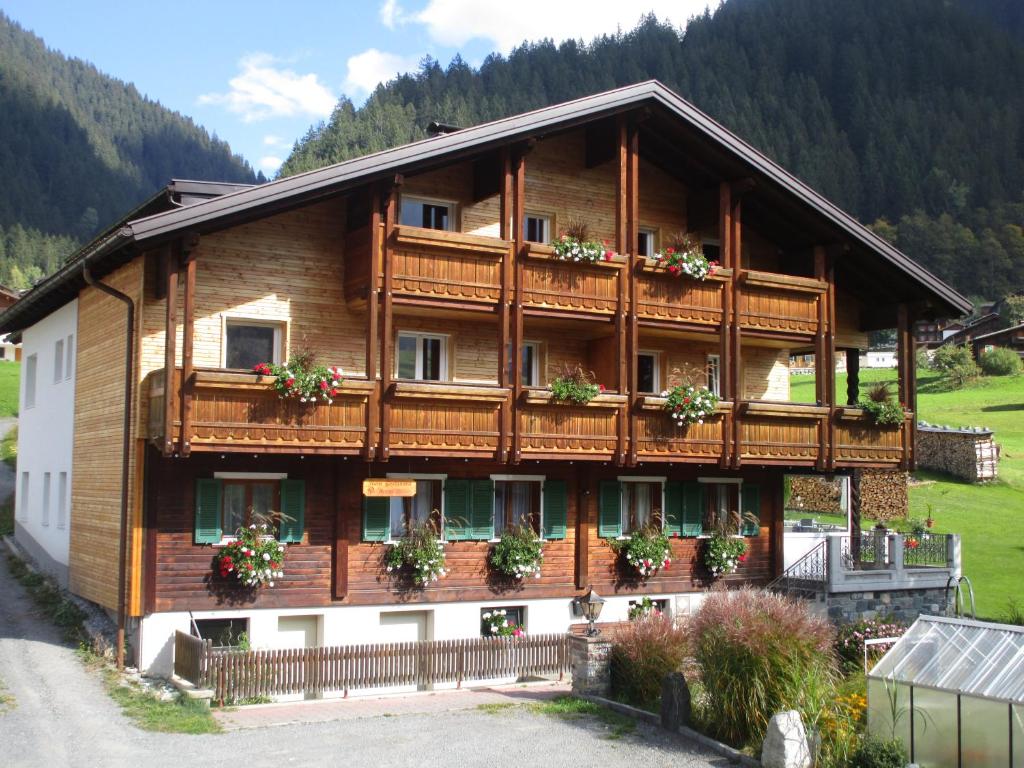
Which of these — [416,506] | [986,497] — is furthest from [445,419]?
[986,497]

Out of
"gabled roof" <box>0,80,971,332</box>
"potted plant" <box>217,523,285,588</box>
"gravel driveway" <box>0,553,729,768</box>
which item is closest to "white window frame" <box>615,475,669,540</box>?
"gabled roof" <box>0,80,971,332</box>

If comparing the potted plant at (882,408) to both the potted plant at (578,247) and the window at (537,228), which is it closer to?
the potted plant at (578,247)

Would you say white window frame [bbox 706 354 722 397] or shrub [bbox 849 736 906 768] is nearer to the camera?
shrub [bbox 849 736 906 768]

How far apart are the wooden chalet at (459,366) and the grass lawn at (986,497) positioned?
27.8ft

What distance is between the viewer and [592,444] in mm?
22375

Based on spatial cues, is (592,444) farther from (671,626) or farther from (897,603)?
(897,603)

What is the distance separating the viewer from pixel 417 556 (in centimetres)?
2178

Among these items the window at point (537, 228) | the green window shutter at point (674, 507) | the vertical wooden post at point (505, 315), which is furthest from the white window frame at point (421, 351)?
the green window shutter at point (674, 507)

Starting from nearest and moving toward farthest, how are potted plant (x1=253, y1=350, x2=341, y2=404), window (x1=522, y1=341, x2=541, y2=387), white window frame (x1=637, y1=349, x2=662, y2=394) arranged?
potted plant (x1=253, y1=350, x2=341, y2=404), window (x1=522, y1=341, x2=541, y2=387), white window frame (x1=637, y1=349, x2=662, y2=394)

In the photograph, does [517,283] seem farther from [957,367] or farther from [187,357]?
[957,367]

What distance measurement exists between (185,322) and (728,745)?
1075cm

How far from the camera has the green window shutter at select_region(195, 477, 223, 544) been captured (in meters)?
20.2

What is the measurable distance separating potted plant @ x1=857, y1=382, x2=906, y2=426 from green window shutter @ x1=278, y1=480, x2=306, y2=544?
1291 cm

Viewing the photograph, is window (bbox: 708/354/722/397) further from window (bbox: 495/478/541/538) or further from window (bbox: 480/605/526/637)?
window (bbox: 480/605/526/637)
